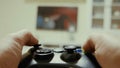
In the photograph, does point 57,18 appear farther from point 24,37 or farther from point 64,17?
point 24,37

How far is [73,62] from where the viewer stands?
37 centimetres

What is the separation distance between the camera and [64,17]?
3406mm

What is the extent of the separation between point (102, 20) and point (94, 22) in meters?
0.13

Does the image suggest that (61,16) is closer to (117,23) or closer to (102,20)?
(102,20)

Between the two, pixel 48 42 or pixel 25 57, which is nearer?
pixel 25 57

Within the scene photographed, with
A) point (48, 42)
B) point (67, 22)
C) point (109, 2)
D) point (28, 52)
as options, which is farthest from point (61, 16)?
point (28, 52)

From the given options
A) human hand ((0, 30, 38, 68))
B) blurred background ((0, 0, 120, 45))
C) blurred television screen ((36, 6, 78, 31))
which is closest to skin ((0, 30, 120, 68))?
human hand ((0, 30, 38, 68))

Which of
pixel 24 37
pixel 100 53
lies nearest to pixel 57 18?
pixel 24 37

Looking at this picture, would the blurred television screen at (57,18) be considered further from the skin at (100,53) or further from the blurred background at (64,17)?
the skin at (100,53)

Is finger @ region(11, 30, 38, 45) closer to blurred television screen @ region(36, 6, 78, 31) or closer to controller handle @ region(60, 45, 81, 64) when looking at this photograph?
controller handle @ region(60, 45, 81, 64)

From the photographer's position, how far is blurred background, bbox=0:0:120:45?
10.5 feet

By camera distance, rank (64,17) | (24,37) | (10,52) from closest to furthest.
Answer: (10,52) → (24,37) → (64,17)

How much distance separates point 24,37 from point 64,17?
3.00 metres

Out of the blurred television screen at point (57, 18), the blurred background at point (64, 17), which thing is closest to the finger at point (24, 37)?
the blurred background at point (64, 17)
